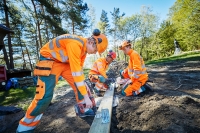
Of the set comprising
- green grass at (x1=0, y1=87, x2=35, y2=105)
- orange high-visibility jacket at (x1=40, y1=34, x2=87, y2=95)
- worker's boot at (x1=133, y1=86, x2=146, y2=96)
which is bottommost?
green grass at (x1=0, y1=87, x2=35, y2=105)

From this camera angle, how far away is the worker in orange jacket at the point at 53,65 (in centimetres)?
207

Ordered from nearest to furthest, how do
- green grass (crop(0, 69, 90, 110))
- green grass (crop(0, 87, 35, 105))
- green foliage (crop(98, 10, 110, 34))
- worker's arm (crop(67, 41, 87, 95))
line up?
worker's arm (crop(67, 41, 87, 95))
green grass (crop(0, 69, 90, 110))
green grass (crop(0, 87, 35, 105))
green foliage (crop(98, 10, 110, 34))

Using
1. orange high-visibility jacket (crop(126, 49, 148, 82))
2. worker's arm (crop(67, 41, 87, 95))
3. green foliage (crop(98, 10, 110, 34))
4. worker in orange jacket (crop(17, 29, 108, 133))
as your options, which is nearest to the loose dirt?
worker in orange jacket (crop(17, 29, 108, 133))

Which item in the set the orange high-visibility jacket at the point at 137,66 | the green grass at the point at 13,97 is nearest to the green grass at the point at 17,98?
the green grass at the point at 13,97

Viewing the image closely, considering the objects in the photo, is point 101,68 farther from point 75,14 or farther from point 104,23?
point 104,23

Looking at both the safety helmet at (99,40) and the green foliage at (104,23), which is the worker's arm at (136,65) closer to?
the safety helmet at (99,40)

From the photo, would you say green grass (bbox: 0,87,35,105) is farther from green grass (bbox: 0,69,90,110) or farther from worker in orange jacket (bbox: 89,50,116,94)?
worker in orange jacket (bbox: 89,50,116,94)

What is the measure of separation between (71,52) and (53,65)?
1.64 feet

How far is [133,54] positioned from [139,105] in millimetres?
1286

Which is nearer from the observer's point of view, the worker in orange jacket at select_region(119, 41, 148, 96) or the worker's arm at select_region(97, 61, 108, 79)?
the worker in orange jacket at select_region(119, 41, 148, 96)

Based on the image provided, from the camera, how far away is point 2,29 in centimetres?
732

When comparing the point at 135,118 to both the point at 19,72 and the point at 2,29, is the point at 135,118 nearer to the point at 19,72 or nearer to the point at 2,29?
the point at 2,29

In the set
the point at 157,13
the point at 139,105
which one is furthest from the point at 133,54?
the point at 157,13

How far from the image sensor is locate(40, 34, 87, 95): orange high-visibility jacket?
2.02 metres
